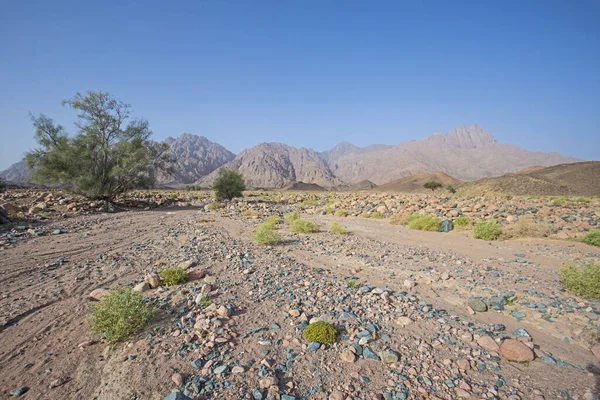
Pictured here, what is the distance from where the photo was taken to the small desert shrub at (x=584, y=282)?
236 inches

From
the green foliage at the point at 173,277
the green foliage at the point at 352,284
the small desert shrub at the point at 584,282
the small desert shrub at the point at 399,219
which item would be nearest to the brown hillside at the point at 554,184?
the small desert shrub at the point at 399,219

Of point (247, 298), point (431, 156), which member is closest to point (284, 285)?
point (247, 298)

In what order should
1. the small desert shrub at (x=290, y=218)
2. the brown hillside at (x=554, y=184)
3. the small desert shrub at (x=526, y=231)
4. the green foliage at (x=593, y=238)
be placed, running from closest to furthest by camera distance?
the green foliage at (x=593, y=238)
the small desert shrub at (x=526, y=231)
the small desert shrub at (x=290, y=218)
the brown hillside at (x=554, y=184)

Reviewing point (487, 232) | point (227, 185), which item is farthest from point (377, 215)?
point (227, 185)

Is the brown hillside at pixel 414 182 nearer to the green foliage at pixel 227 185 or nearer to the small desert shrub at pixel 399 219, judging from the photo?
the green foliage at pixel 227 185

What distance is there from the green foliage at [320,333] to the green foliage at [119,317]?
2.74m

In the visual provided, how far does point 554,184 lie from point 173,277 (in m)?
54.3

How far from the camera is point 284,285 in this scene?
21.1ft

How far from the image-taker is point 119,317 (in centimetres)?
457

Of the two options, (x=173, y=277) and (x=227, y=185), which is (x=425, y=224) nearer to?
(x=173, y=277)

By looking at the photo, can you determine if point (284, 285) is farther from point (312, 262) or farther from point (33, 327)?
point (33, 327)

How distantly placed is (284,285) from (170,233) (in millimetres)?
8219

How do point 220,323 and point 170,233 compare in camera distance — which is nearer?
point 220,323

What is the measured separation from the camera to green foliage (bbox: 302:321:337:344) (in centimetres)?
429
